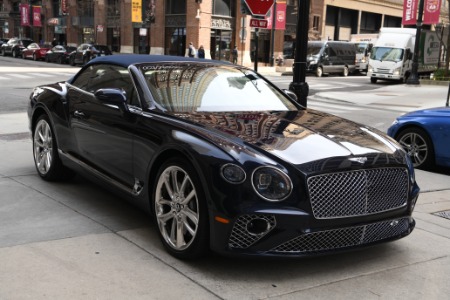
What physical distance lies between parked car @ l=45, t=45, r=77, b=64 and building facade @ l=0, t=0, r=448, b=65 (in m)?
5.76

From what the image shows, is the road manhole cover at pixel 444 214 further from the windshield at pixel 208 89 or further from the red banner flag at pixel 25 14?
the red banner flag at pixel 25 14

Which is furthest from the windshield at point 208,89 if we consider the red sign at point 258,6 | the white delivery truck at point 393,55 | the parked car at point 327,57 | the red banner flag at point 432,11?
the parked car at point 327,57

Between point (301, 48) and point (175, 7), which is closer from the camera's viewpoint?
point (301, 48)

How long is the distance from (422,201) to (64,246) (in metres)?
4.06

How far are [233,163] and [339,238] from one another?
93cm

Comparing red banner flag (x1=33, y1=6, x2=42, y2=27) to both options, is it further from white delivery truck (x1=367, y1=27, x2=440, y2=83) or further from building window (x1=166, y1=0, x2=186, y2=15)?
white delivery truck (x1=367, y1=27, x2=440, y2=83)

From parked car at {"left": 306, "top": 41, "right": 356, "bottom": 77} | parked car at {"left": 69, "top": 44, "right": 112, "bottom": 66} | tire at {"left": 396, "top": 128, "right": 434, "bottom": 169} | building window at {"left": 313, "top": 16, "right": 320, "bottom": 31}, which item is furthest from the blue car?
building window at {"left": 313, "top": 16, "right": 320, "bottom": 31}

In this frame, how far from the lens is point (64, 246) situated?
4062 millimetres

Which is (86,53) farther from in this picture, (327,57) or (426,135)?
(426,135)

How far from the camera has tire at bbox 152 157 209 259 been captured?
3.63m

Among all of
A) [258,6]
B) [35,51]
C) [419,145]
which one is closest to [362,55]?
[35,51]

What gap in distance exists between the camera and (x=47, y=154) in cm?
602

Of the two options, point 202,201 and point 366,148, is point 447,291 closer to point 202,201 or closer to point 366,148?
point 366,148

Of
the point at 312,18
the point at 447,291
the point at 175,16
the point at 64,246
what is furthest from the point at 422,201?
the point at 312,18
